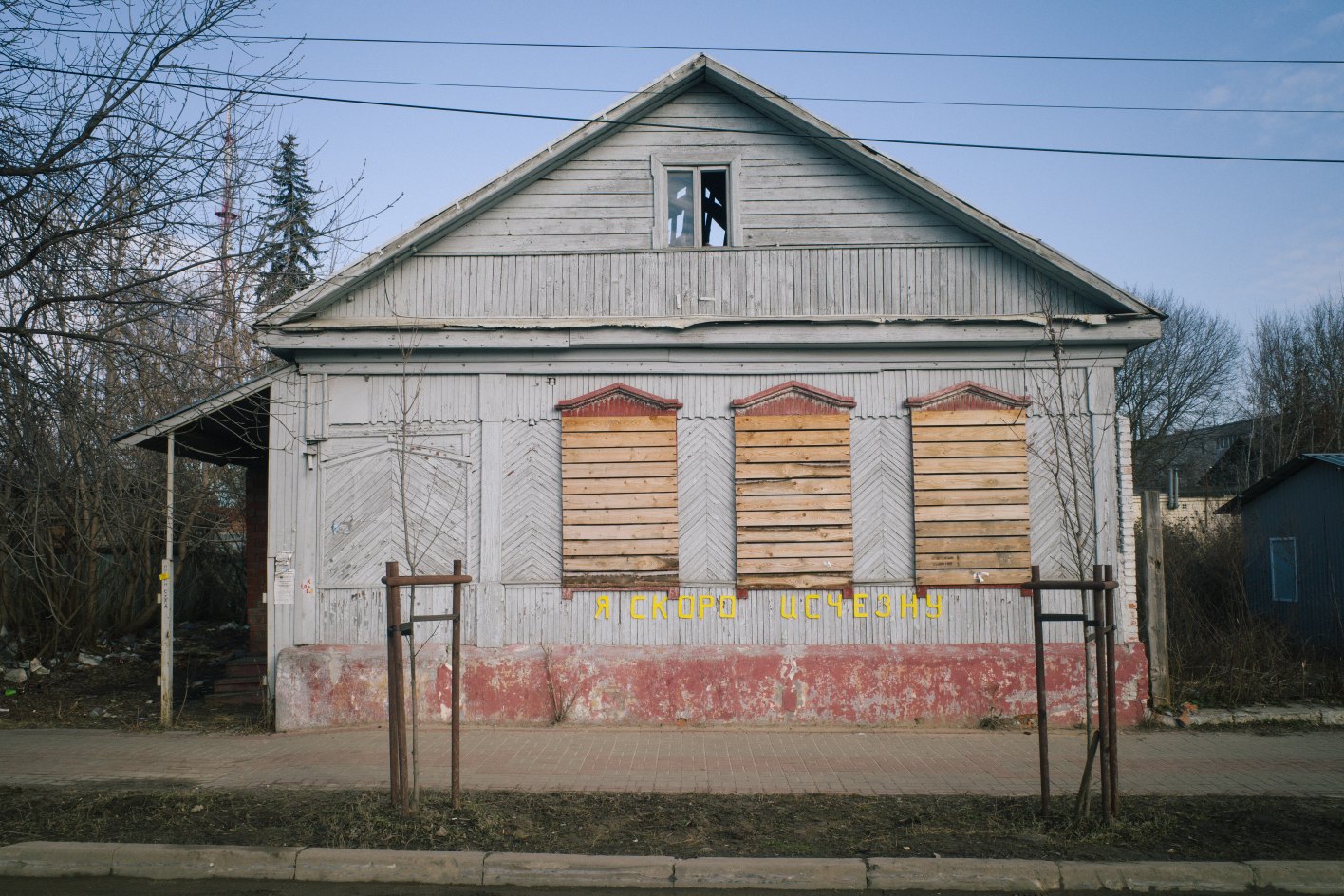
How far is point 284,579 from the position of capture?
1090cm

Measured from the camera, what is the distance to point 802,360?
1120 centimetres

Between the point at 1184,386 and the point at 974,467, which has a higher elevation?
the point at 1184,386

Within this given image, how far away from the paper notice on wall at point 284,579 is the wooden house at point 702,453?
32 mm

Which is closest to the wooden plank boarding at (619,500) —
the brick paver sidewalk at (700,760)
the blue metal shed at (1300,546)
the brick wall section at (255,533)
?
the brick paver sidewalk at (700,760)

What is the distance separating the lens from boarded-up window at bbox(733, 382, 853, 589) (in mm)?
10930

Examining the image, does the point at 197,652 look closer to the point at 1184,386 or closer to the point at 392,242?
the point at 392,242

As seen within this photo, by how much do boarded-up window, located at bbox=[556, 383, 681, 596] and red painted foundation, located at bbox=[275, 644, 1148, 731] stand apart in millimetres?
937

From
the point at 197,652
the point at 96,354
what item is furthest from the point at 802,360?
the point at 197,652

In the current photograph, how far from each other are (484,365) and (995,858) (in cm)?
739

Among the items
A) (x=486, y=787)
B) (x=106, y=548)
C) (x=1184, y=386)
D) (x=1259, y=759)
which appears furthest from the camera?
(x=1184, y=386)

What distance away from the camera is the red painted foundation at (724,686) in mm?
10602

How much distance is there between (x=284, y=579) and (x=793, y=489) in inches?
230

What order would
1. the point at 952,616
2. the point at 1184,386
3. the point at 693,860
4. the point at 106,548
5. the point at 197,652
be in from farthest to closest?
the point at 1184,386 → the point at 106,548 → the point at 197,652 → the point at 952,616 → the point at 693,860

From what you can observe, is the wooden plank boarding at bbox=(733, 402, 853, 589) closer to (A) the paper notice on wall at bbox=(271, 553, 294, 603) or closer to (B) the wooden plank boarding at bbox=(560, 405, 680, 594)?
(B) the wooden plank boarding at bbox=(560, 405, 680, 594)
